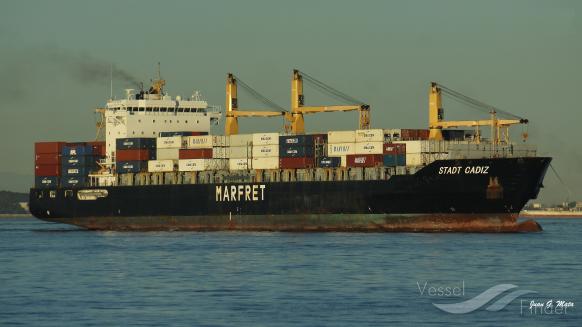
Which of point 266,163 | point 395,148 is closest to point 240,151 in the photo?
point 266,163

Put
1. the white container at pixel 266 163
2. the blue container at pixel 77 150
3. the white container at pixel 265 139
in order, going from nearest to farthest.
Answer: the white container at pixel 266 163 < the white container at pixel 265 139 < the blue container at pixel 77 150

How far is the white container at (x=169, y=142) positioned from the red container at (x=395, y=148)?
1845 centimetres

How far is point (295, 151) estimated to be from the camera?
3137 inches

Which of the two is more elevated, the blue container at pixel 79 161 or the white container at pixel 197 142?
the white container at pixel 197 142

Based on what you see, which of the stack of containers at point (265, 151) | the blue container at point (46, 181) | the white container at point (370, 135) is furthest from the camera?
the blue container at point (46, 181)

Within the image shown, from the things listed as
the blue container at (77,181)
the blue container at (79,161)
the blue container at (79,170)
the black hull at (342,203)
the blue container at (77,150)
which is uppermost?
the blue container at (77,150)

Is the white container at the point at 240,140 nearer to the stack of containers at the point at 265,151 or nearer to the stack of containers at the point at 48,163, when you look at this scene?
the stack of containers at the point at 265,151

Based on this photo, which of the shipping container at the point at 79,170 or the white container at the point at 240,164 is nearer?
the white container at the point at 240,164

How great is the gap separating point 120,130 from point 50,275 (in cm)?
4624

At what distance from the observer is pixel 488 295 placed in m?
38.7

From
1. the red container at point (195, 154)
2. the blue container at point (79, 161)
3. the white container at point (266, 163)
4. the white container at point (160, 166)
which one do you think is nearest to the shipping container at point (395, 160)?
the white container at point (266, 163)

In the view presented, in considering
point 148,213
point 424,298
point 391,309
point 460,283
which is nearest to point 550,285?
point 460,283

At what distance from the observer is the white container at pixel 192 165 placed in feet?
277

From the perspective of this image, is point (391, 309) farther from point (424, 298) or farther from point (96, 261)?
point (96, 261)
